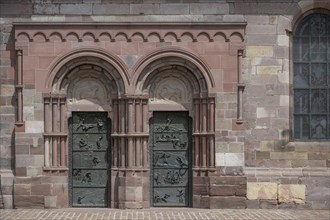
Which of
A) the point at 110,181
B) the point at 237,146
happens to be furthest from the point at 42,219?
the point at 237,146

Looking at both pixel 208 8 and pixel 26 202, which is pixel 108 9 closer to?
pixel 208 8

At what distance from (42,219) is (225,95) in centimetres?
477

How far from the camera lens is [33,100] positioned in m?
13.7

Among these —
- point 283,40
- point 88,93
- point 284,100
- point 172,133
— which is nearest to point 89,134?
point 88,93

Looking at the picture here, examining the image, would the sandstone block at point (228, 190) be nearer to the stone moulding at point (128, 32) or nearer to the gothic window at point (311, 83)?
the gothic window at point (311, 83)

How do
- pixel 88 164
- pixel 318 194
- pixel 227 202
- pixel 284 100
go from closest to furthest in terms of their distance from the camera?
1. pixel 227 202
2. pixel 318 194
3. pixel 284 100
4. pixel 88 164

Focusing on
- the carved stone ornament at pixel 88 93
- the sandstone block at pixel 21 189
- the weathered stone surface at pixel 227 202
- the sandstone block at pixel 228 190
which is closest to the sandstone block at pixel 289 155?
the sandstone block at pixel 228 190

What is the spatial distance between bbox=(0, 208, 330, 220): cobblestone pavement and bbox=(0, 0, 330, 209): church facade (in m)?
0.32

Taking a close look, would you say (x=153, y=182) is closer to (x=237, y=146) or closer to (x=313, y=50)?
(x=237, y=146)

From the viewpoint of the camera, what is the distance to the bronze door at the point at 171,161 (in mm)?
14055

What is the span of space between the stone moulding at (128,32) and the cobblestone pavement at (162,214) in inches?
148

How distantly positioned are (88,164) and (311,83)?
5.44 m

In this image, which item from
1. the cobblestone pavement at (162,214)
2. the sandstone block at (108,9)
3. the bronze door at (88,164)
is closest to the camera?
the cobblestone pavement at (162,214)

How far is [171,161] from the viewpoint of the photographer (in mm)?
14070
